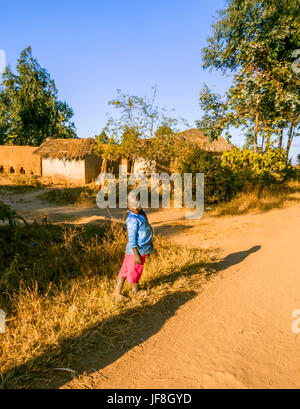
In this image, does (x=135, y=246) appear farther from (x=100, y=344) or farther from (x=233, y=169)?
(x=233, y=169)

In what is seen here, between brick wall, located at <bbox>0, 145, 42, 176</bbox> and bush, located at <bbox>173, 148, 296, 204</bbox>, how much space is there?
11.5m

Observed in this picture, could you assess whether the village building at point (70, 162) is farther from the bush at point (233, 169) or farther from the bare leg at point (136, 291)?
the bare leg at point (136, 291)

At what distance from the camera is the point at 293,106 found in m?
11.9

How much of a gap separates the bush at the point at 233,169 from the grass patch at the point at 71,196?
4.45 meters

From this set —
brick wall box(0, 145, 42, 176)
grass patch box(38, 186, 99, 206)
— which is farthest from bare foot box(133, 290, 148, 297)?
brick wall box(0, 145, 42, 176)

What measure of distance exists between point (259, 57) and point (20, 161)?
15647 mm

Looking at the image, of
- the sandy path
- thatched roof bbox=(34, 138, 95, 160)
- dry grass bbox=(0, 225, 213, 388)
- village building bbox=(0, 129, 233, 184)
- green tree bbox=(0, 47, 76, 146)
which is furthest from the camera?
green tree bbox=(0, 47, 76, 146)

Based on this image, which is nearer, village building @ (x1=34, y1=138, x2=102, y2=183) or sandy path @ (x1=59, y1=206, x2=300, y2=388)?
sandy path @ (x1=59, y1=206, x2=300, y2=388)

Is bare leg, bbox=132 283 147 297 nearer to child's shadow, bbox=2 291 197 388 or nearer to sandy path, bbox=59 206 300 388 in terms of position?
child's shadow, bbox=2 291 197 388

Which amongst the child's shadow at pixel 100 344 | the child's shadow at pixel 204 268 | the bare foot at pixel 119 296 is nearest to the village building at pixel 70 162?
the child's shadow at pixel 204 268

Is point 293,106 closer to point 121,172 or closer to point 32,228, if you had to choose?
point 121,172

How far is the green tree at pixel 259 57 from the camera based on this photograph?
1239 cm

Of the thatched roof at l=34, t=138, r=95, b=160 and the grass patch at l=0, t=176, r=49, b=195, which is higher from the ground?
the thatched roof at l=34, t=138, r=95, b=160

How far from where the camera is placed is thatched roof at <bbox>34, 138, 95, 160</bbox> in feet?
55.1
